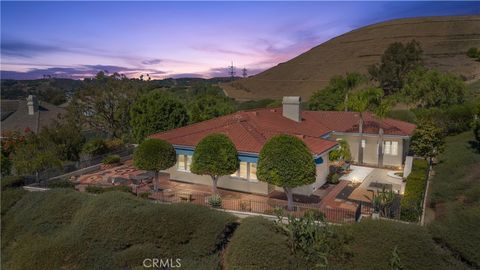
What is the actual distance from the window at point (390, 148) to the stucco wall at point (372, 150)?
0.21 meters

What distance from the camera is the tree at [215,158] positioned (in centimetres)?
1753

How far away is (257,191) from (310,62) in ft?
398

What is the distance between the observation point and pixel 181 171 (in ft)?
72.9

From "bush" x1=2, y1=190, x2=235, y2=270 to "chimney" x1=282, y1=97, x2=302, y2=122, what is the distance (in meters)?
16.3

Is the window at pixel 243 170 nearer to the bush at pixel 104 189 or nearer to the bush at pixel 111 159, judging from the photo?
the bush at pixel 104 189

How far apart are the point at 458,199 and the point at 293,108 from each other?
15.0m

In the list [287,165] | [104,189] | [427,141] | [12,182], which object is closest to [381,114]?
[427,141]

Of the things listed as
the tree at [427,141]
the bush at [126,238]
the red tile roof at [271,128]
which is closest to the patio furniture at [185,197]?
the red tile roof at [271,128]

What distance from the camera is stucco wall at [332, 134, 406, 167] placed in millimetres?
25688

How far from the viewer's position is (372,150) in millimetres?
26719

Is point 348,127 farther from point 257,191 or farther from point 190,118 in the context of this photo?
point 190,118

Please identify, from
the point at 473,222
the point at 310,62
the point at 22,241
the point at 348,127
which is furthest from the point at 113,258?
the point at 310,62

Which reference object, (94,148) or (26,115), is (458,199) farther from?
(26,115)

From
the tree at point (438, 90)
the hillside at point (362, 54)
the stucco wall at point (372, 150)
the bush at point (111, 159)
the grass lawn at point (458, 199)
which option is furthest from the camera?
the hillside at point (362, 54)
